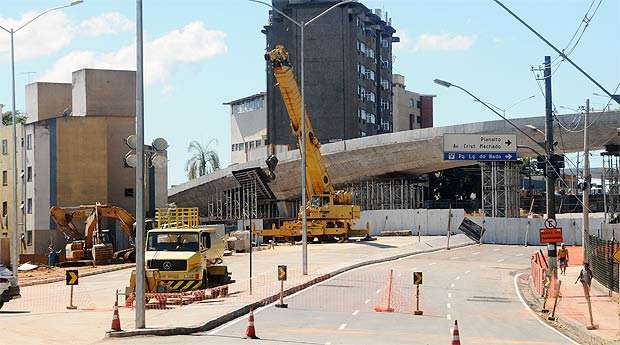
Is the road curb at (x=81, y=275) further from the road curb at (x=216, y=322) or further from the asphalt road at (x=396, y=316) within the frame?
the asphalt road at (x=396, y=316)

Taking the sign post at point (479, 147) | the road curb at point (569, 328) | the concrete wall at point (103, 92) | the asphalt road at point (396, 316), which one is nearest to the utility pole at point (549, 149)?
the road curb at point (569, 328)

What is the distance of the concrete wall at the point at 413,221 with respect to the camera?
84.2 m

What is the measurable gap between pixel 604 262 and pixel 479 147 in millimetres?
40872

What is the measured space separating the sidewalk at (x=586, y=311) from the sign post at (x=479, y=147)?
36.5 m

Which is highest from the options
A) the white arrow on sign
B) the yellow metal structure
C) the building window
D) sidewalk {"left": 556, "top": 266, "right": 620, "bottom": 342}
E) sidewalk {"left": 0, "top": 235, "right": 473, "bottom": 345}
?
the building window

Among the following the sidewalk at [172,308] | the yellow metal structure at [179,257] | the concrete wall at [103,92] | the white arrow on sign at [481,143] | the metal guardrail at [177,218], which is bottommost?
the sidewalk at [172,308]

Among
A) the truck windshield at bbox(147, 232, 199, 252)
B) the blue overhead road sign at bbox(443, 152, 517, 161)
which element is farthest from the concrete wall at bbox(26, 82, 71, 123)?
the truck windshield at bbox(147, 232, 199, 252)

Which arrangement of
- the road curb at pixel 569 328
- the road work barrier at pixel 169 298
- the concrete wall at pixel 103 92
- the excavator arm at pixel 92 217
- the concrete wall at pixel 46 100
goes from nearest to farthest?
the road curb at pixel 569 328 → the road work barrier at pixel 169 298 → the excavator arm at pixel 92 217 → the concrete wall at pixel 103 92 → the concrete wall at pixel 46 100

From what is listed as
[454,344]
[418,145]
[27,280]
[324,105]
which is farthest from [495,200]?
[454,344]

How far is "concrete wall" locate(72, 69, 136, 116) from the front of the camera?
80.4 m

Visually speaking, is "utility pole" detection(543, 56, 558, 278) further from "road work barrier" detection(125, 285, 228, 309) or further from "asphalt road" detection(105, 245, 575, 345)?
"road work barrier" detection(125, 285, 228, 309)

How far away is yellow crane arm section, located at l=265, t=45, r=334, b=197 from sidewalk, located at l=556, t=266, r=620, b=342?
28.5 meters

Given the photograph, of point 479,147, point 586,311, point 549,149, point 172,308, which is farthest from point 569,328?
point 479,147

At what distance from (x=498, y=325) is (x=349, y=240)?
5005 cm
